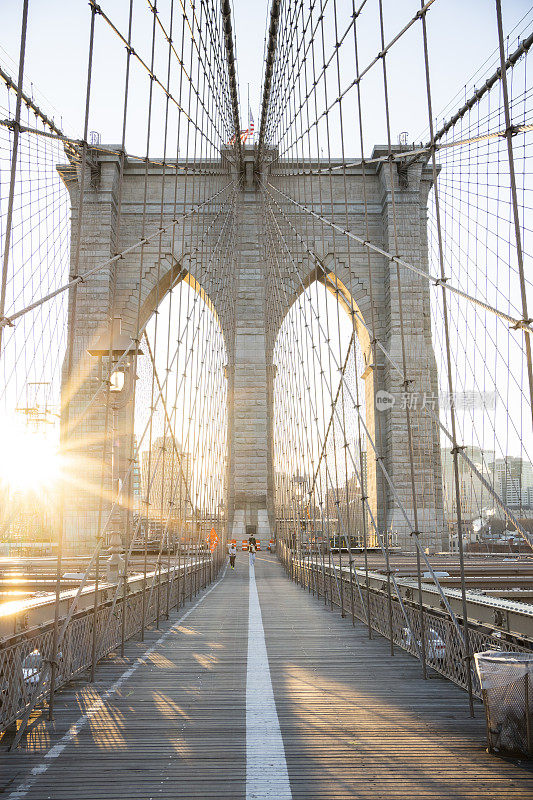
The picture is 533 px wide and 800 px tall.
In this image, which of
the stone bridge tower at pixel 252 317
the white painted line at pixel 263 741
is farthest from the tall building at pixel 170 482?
the stone bridge tower at pixel 252 317

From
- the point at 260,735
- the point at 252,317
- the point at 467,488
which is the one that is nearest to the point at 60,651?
the point at 260,735

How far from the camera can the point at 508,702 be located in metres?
2.59

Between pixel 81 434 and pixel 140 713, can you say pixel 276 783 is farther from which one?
pixel 81 434

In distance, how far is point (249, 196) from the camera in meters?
25.9

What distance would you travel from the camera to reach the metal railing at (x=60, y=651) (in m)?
2.99

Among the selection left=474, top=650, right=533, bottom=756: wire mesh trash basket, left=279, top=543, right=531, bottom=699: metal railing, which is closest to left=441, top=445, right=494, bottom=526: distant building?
left=279, top=543, right=531, bottom=699: metal railing

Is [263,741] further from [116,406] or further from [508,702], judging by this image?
[116,406]

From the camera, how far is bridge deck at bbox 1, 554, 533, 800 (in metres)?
2.36

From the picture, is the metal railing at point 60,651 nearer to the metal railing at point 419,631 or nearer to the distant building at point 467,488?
the metal railing at point 419,631

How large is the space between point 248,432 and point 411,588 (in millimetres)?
18397

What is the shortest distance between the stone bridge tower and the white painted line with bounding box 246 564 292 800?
57.0 ft

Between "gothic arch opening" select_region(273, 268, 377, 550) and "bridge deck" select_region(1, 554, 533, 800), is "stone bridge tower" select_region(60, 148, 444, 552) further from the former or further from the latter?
"bridge deck" select_region(1, 554, 533, 800)

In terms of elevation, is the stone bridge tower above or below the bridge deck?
above

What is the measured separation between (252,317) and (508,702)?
23.2m
